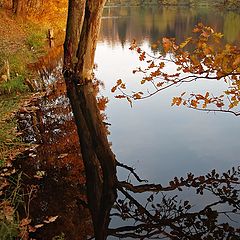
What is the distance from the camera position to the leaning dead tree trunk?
667cm

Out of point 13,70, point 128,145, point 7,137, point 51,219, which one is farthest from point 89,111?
point 51,219

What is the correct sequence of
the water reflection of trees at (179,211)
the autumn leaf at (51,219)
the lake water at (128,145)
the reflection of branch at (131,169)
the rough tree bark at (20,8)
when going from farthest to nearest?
the rough tree bark at (20,8), the reflection of branch at (131,169), the lake water at (128,145), the autumn leaf at (51,219), the water reflection of trees at (179,211)

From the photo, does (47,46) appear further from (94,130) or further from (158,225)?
(158,225)

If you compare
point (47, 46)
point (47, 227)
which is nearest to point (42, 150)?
point (47, 227)

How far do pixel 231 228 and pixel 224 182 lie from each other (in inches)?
60.4

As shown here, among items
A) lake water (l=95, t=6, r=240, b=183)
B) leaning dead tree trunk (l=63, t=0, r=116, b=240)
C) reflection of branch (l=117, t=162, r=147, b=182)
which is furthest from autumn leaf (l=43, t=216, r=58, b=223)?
lake water (l=95, t=6, r=240, b=183)

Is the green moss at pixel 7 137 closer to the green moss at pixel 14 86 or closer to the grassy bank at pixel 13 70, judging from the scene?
the grassy bank at pixel 13 70

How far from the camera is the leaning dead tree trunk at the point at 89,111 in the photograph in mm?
6672

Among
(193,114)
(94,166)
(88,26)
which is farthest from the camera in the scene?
(88,26)

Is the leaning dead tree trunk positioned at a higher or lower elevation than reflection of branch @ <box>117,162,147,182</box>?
higher

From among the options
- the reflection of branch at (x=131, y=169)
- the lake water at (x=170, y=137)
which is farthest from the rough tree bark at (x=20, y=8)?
the reflection of branch at (x=131, y=169)

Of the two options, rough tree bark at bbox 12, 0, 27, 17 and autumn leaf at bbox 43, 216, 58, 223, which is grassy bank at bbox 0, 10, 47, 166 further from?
autumn leaf at bbox 43, 216, 58, 223

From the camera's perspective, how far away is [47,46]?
2578cm

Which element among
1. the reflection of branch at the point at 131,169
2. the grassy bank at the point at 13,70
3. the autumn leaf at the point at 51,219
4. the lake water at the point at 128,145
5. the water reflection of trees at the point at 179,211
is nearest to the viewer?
the water reflection of trees at the point at 179,211
